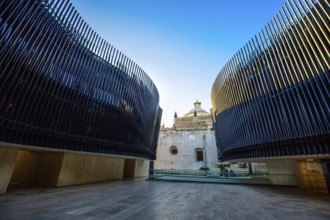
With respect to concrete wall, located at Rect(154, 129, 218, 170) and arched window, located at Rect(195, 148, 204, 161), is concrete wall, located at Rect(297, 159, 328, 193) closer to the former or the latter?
concrete wall, located at Rect(154, 129, 218, 170)

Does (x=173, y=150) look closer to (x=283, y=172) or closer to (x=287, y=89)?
(x=283, y=172)

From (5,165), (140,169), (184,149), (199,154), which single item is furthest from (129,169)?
(199,154)

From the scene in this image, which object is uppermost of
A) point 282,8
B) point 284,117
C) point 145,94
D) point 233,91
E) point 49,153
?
point 282,8

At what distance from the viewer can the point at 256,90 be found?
35.5 feet

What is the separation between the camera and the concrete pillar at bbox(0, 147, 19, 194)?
7.72 metres

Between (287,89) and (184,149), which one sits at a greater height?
(184,149)

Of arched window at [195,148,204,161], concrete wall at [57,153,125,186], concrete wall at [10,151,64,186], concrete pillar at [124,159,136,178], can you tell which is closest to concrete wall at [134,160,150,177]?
concrete pillar at [124,159,136,178]

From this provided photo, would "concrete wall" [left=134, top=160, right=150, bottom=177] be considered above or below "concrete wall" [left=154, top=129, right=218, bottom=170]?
below

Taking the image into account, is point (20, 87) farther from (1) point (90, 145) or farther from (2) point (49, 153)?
(2) point (49, 153)

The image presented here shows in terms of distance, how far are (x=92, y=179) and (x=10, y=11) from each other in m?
12.2

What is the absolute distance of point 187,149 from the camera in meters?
38.5

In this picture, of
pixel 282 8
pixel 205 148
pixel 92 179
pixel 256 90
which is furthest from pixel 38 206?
pixel 205 148

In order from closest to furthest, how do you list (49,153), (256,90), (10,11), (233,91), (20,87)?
1. (10,11)
2. (20,87)
3. (256,90)
4. (49,153)
5. (233,91)

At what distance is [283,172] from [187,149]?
25.5 m
